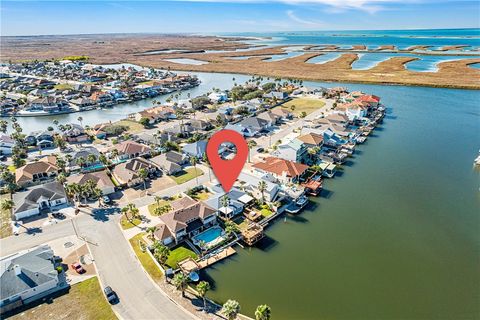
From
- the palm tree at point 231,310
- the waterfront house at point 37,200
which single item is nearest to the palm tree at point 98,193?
the waterfront house at point 37,200

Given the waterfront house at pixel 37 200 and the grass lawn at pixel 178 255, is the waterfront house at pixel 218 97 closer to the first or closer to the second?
the waterfront house at pixel 37 200

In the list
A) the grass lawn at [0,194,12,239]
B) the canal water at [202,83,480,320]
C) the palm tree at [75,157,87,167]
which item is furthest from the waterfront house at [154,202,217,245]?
the palm tree at [75,157,87,167]

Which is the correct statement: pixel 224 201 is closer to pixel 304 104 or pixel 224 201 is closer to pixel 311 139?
pixel 311 139

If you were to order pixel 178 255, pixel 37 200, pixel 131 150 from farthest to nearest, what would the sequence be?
pixel 131 150 < pixel 37 200 < pixel 178 255

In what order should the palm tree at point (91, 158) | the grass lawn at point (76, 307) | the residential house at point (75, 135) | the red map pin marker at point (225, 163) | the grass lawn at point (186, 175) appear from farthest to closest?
the residential house at point (75, 135), the palm tree at point (91, 158), the grass lawn at point (186, 175), the red map pin marker at point (225, 163), the grass lawn at point (76, 307)

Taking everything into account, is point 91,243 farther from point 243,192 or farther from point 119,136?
point 119,136

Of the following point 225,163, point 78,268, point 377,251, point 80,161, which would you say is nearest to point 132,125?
point 80,161

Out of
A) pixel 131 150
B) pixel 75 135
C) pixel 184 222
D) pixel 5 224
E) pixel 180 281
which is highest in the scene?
pixel 75 135
